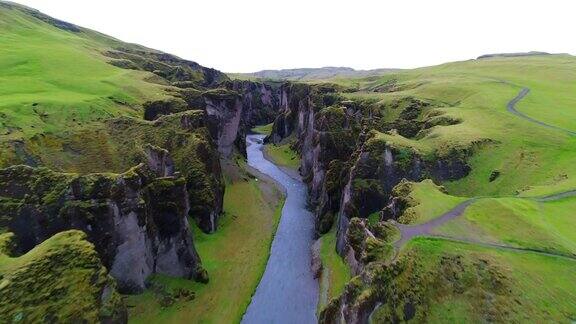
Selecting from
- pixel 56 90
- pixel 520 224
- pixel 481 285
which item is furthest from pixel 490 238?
pixel 56 90

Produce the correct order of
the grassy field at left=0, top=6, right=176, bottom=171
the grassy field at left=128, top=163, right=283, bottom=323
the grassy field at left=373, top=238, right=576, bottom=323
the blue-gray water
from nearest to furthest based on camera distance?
the grassy field at left=373, top=238, right=576, bottom=323 < the grassy field at left=128, top=163, right=283, bottom=323 < the blue-gray water < the grassy field at left=0, top=6, right=176, bottom=171

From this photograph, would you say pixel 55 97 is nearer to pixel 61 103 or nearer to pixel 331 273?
pixel 61 103

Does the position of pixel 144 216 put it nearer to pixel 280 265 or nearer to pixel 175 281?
pixel 175 281

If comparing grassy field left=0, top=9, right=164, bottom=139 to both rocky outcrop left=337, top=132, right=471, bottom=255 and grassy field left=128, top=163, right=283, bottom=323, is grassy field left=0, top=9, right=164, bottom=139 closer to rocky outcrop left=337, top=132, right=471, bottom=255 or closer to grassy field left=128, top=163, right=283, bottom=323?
grassy field left=128, top=163, right=283, bottom=323

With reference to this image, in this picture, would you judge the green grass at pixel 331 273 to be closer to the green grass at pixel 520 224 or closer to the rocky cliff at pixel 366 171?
the rocky cliff at pixel 366 171

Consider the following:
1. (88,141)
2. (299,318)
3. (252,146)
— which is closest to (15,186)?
(88,141)

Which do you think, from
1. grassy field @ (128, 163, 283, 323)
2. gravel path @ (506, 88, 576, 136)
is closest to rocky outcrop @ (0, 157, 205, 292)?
grassy field @ (128, 163, 283, 323)
